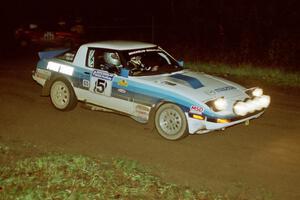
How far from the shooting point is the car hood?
7793 mm

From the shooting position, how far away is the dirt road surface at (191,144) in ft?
20.8

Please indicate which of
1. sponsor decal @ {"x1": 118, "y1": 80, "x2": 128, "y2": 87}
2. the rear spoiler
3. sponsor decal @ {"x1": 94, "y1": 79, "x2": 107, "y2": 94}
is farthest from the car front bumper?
the rear spoiler

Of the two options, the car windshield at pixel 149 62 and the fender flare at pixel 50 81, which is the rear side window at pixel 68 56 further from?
the car windshield at pixel 149 62

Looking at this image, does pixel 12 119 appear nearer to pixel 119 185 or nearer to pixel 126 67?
pixel 126 67

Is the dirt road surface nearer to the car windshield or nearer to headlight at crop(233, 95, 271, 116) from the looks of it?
headlight at crop(233, 95, 271, 116)

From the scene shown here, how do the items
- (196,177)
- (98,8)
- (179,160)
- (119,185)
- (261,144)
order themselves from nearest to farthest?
(119,185) → (196,177) → (179,160) → (261,144) → (98,8)

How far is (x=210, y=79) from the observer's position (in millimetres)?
8656

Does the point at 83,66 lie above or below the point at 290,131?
above

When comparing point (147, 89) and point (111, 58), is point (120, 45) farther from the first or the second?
point (147, 89)

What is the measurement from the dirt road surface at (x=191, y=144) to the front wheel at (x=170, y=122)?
0.44 ft

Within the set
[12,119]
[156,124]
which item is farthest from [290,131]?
[12,119]

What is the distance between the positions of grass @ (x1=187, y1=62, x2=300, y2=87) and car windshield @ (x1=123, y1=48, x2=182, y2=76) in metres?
5.02

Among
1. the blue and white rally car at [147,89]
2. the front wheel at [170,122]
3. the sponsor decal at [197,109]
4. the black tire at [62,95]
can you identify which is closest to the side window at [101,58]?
the blue and white rally car at [147,89]

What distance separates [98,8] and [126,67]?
24.5m
